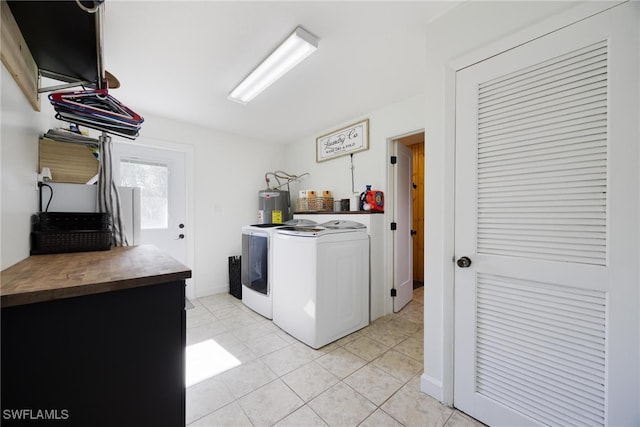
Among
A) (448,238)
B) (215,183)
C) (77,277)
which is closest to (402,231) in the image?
(448,238)

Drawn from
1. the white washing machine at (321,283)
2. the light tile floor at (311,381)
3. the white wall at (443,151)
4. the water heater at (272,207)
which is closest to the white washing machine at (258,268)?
the white washing machine at (321,283)

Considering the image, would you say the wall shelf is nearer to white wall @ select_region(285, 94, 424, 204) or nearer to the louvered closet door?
Answer: the louvered closet door

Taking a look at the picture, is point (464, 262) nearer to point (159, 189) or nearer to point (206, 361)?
point (206, 361)

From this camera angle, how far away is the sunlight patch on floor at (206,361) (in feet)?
5.69

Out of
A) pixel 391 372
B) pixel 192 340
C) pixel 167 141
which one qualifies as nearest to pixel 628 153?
pixel 391 372

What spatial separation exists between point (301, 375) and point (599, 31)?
2.47m

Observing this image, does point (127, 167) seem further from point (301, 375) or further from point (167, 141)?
point (301, 375)

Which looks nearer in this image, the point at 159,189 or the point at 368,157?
the point at 368,157

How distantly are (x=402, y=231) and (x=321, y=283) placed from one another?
139 cm

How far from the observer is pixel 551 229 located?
1146mm

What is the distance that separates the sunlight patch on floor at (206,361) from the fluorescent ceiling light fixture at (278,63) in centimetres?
238

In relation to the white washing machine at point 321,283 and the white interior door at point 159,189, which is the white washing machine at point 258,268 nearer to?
the white washing machine at point 321,283

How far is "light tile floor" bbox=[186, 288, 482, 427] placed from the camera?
1.37 meters

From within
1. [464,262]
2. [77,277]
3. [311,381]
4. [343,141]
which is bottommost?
[311,381]
